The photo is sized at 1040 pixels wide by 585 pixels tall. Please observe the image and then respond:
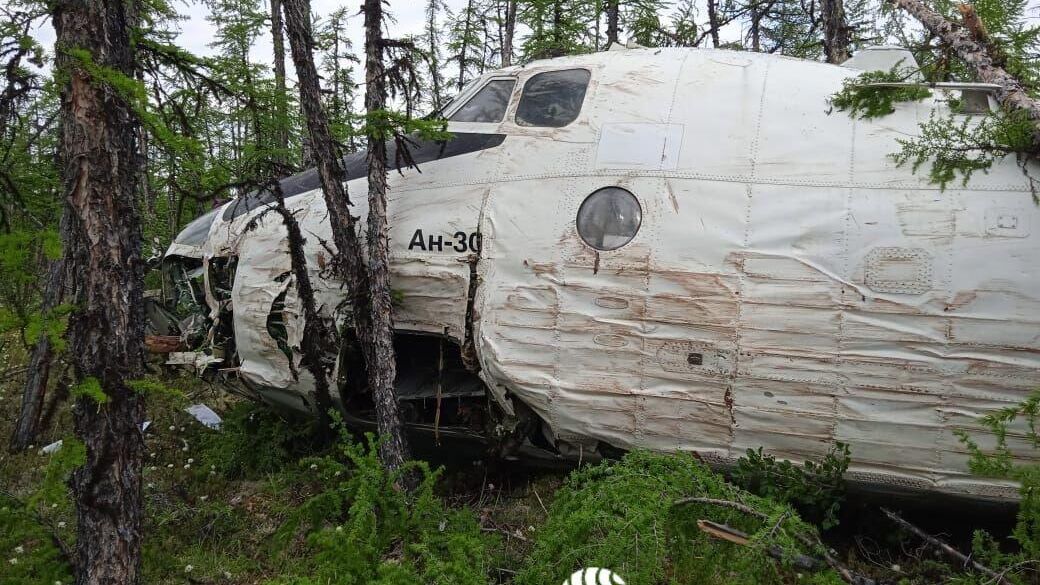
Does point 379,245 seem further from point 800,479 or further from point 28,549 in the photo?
point 28,549

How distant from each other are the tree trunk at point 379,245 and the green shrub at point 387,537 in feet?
1.43

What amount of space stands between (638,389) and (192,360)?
531 cm

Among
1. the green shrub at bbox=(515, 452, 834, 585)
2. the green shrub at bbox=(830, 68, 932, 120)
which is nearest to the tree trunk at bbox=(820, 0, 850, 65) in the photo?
the green shrub at bbox=(830, 68, 932, 120)

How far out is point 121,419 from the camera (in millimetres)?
5000

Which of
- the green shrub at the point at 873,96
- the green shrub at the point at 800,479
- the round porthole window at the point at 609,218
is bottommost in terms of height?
the green shrub at the point at 800,479

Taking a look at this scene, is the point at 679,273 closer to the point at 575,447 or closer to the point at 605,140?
the point at 605,140

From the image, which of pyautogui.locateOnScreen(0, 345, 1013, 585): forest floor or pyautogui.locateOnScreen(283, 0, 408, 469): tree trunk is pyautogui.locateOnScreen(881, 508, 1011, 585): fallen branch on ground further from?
pyautogui.locateOnScreen(283, 0, 408, 469): tree trunk

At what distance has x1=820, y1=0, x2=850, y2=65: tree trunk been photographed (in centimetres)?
1064

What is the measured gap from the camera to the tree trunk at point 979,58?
5.18m

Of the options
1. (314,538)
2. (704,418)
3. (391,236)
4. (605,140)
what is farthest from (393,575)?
(605,140)

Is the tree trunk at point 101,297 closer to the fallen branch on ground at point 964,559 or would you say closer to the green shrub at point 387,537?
the green shrub at point 387,537

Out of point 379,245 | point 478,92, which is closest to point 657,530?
point 379,245

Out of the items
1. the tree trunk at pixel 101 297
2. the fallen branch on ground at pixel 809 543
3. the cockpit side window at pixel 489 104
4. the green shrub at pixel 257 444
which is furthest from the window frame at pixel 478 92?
the green shrub at pixel 257 444

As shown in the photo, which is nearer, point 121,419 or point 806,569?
point 806,569
